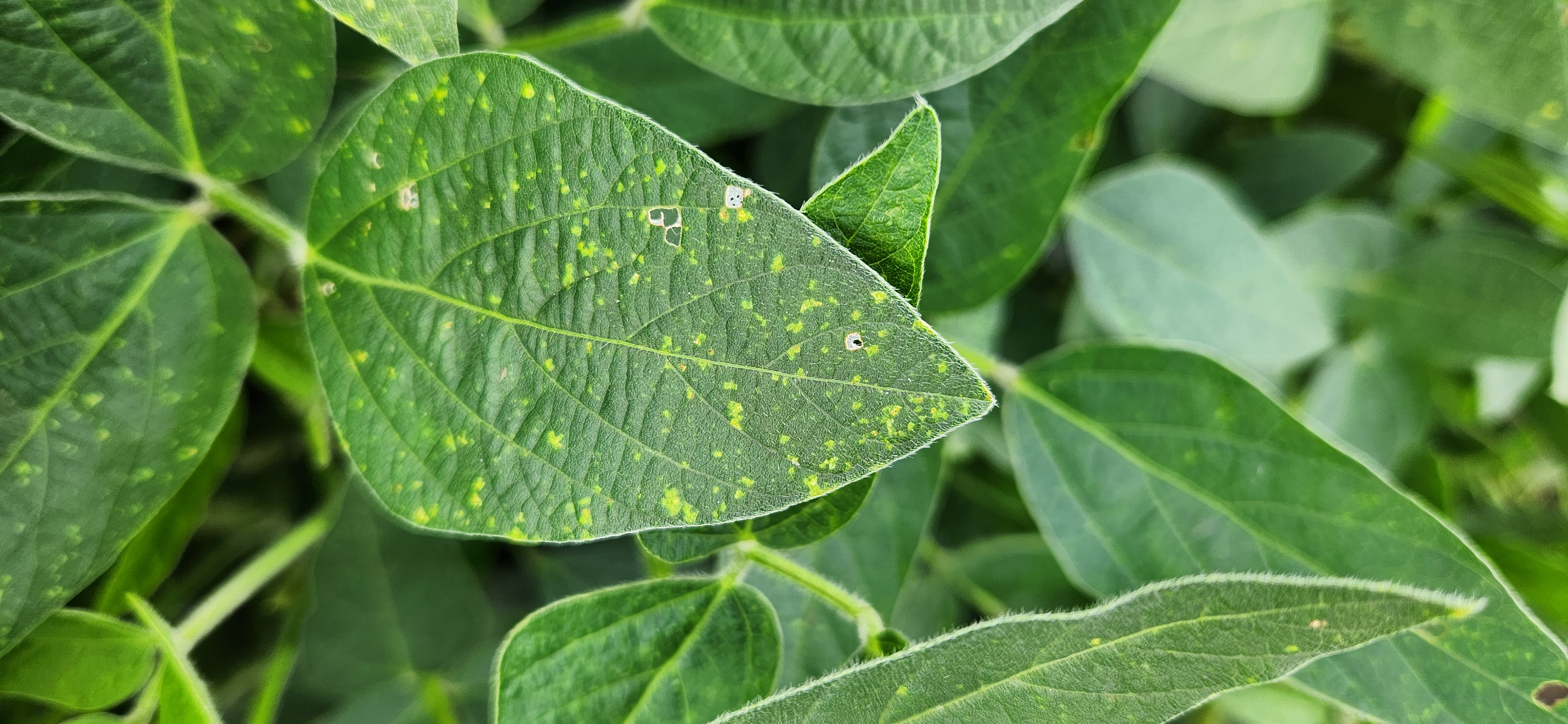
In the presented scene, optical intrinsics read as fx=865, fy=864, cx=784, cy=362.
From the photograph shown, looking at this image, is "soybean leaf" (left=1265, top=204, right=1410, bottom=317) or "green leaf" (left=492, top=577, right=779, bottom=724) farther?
"soybean leaf" (left=1265, top=204, right=1410, bottom=317)

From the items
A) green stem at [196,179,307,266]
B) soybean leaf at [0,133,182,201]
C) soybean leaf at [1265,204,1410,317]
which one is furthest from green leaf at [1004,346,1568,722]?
soybean leaf at [0,133,182,201]

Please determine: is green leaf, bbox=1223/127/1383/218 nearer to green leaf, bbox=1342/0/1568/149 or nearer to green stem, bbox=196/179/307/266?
green leaf, bbox=1342/0/1568/149

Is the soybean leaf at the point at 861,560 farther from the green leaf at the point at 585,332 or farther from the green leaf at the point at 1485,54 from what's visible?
the green leaf at the point at 1485,54

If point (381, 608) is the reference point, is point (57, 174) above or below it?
above

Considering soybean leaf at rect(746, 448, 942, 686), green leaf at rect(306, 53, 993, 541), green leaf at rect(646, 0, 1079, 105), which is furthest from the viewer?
soybean leaf at rect(746, 448, 942, 686)

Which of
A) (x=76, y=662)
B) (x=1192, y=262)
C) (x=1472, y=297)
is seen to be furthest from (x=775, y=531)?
(x=1472, y=297)

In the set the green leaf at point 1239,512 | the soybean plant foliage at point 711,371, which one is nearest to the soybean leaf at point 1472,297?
the soybean plant foliage at point 711,371

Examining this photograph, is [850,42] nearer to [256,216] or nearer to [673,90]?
[673,90]

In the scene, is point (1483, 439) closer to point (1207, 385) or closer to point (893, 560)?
point (1207, 385)
